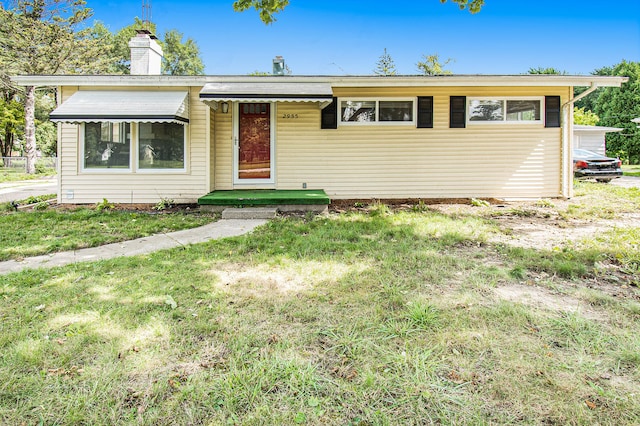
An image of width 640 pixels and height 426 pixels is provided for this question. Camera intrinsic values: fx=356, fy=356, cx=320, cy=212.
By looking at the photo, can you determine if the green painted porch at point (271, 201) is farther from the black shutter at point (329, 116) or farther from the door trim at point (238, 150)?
the black shutter at point (329, 116)

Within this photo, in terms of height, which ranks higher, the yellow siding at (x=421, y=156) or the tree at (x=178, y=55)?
the tree at (x=178, y=55)

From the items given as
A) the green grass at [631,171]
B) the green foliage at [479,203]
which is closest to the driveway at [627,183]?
the green grass at [631,171]

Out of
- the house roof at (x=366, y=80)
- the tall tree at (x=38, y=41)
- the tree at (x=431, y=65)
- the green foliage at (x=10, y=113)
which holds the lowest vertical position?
the house roof at (x=366, y=80)

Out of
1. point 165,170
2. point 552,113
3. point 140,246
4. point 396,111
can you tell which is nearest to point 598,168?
point 552,113

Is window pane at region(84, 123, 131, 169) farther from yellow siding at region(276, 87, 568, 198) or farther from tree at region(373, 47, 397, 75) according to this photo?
tree at region(373, 47, 397, 75)

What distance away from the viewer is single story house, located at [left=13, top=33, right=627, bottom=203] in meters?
8.37

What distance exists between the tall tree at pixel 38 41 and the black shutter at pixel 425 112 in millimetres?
21374

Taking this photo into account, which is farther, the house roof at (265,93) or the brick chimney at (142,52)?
the brick chimney at (142,52)

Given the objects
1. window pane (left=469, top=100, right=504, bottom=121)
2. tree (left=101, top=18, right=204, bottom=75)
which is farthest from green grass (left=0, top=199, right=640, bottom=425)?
tree (left=101, top=18, right=204, bottom=75)

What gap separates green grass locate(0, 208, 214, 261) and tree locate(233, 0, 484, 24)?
15.3 feet

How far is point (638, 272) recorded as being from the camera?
375cm

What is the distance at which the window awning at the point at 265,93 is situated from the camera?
7.50m

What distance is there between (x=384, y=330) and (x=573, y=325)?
1373 millimetres

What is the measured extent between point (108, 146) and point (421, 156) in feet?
24.7
